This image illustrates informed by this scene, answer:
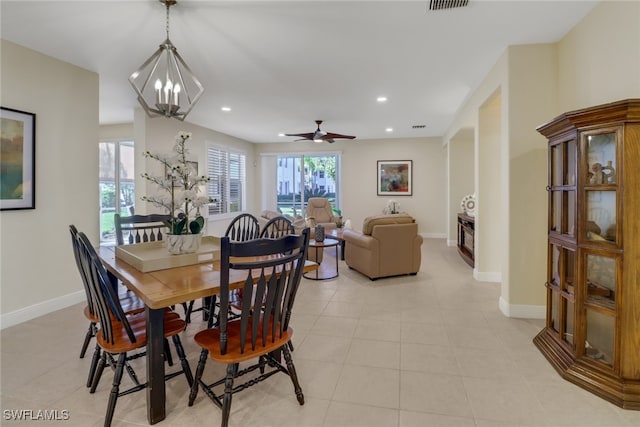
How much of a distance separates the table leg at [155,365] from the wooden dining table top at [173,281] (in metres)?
0.14

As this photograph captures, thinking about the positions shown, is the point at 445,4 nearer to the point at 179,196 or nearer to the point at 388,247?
the point at 179,196

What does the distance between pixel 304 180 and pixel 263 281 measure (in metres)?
7.40

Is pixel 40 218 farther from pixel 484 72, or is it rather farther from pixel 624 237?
pixel 484 72

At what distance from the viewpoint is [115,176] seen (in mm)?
6172

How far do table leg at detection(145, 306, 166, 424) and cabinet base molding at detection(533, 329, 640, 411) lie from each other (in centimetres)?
247

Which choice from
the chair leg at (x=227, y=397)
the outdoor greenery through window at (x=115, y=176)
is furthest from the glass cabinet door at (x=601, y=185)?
the outdoor greenery through window at (x=115, y=176)

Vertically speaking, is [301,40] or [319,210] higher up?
[301,40]

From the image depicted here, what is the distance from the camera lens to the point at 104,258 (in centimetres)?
212

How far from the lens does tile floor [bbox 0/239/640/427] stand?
1.67 metres

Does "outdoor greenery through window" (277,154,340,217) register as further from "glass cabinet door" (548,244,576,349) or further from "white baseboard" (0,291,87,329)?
"glass cabinet door" (548,244,576,349)

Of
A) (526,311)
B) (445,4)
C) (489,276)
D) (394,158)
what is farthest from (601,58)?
(394,158)

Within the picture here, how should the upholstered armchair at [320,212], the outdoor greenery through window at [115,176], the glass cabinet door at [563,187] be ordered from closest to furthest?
the glass cabinet door at [563,187] < the outdoor greenery through window at [115,176] < the upholstered armchair at [320,212]

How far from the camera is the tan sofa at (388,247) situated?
414 cm

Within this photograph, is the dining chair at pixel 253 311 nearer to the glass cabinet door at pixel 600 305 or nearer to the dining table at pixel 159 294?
the dining table at pixel 159 294
